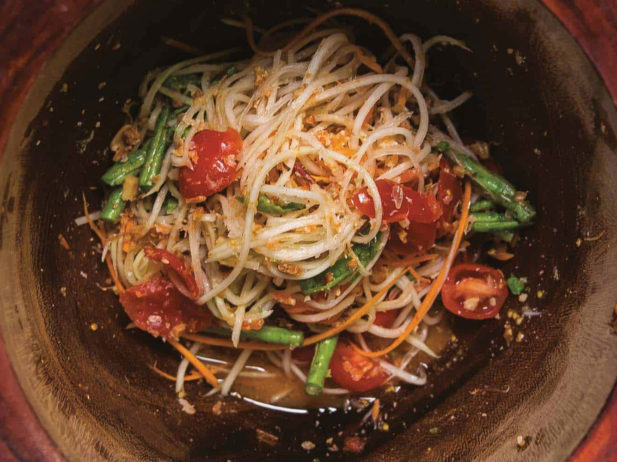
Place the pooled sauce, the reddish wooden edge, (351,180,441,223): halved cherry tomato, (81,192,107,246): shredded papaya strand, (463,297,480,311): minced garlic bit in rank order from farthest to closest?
the pooled sauce
(463,297,480,311): minced garlic bit
(81,192,107,246): shredded papaya strand
(351,180,441,223): halved cherry tomato
the reddish wooden edge

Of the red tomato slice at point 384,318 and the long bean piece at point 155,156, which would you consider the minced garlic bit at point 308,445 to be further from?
the long bean piece at point 155,156

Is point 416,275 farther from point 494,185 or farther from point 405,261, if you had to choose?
point 494,185

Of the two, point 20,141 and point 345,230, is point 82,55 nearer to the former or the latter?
point 20,141

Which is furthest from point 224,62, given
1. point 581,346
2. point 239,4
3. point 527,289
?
point 581,346

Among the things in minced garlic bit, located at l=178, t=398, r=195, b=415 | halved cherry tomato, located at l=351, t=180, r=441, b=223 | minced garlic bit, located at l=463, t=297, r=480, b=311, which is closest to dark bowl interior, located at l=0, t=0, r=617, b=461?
minced garlic bit, located at l=178, t=398, r=195, b=415

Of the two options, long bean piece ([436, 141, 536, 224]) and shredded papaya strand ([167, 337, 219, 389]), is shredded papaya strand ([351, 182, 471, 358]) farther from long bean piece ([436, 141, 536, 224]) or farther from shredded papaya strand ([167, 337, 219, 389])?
shredded papaya strand ([167, 337, 219, 389])
